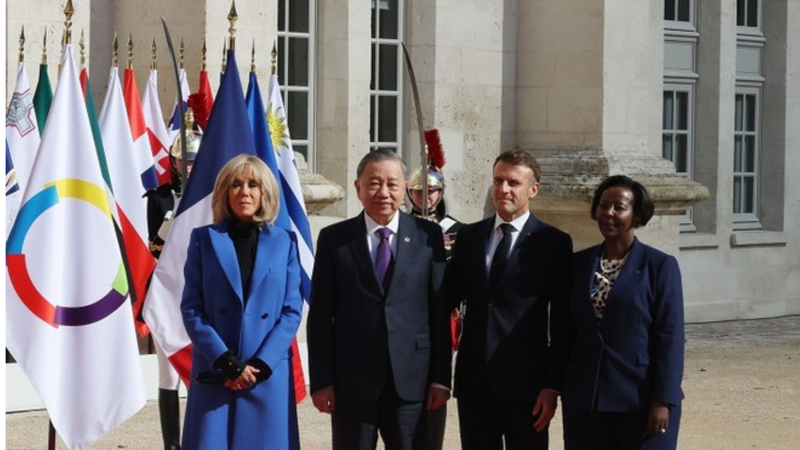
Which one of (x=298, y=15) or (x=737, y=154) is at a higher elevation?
(x=298, y=15)

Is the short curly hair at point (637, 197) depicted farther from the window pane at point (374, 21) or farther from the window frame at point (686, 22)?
the window frame at point (686, 22)

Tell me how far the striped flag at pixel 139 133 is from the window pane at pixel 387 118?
322 cm

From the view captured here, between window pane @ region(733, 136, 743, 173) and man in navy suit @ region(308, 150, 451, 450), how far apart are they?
10.6 meters

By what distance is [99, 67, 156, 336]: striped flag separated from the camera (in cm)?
817

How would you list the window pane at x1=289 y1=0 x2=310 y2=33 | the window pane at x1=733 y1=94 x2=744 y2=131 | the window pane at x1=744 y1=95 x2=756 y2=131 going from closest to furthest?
1. the window pane at x1=289 y1=0 x2=310 y2=33
2. the window pane at x1=733 y1=94 x2=744 y2=131
3. the window pane at x1=744 y1=95 x2=756 y2=131

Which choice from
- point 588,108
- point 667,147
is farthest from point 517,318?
point 667,147

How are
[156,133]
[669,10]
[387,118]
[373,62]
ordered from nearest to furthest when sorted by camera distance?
[156,133] → [373,62] → [387,118] → [669,10]

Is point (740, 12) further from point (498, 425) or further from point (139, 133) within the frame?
point (498, 425)

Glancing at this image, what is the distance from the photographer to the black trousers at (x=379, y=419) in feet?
17.8

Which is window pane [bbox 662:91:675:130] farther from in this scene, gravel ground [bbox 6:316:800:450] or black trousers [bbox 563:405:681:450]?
black trousers [bbox 563:405:681:450]

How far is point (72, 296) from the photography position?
24.1 feet

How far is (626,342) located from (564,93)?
827cm

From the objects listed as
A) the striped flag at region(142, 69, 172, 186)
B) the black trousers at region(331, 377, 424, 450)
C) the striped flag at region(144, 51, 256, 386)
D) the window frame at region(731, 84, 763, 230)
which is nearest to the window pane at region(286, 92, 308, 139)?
the striped flag at region(142, 69, 172, 186)

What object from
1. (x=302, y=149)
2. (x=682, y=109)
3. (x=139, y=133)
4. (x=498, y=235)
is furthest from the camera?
(x=682, y=109)
